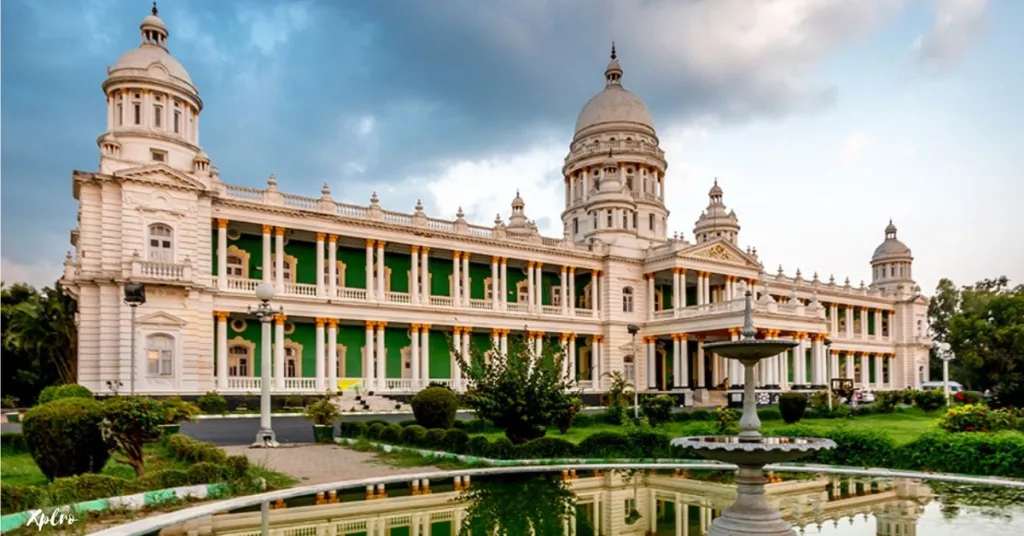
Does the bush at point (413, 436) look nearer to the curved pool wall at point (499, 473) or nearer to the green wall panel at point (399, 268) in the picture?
the curved pool wall at point (499, 473)

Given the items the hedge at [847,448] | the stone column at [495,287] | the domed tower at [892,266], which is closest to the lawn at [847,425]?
the hedge at [847,448]

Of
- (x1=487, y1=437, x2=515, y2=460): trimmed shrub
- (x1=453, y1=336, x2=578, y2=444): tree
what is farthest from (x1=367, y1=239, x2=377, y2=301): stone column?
(x1=487, y1=437, x2=515, y2=460): trimmed shrub

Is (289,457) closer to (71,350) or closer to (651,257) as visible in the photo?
(71,350)

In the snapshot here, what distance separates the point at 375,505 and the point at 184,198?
2589 centimetres

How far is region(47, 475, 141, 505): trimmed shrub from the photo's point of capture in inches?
442

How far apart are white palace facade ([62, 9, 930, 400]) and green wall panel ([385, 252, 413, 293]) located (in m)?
0.11

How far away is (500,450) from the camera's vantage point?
1828 centimetres

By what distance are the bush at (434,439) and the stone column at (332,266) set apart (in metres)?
20.4

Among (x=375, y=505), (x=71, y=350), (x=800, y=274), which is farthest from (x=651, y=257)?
(x=375, y=505)

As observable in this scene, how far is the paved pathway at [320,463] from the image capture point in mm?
15875

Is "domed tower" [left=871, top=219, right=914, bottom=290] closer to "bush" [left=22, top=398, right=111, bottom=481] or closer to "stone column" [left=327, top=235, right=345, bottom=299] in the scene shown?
"stone column" [left=327, top=235, right=345, bottom=299]

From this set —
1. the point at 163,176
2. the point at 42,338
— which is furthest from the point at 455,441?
the point at 42,338

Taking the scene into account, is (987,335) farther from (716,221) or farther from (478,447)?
(478,447)

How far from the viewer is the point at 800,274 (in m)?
64.1
